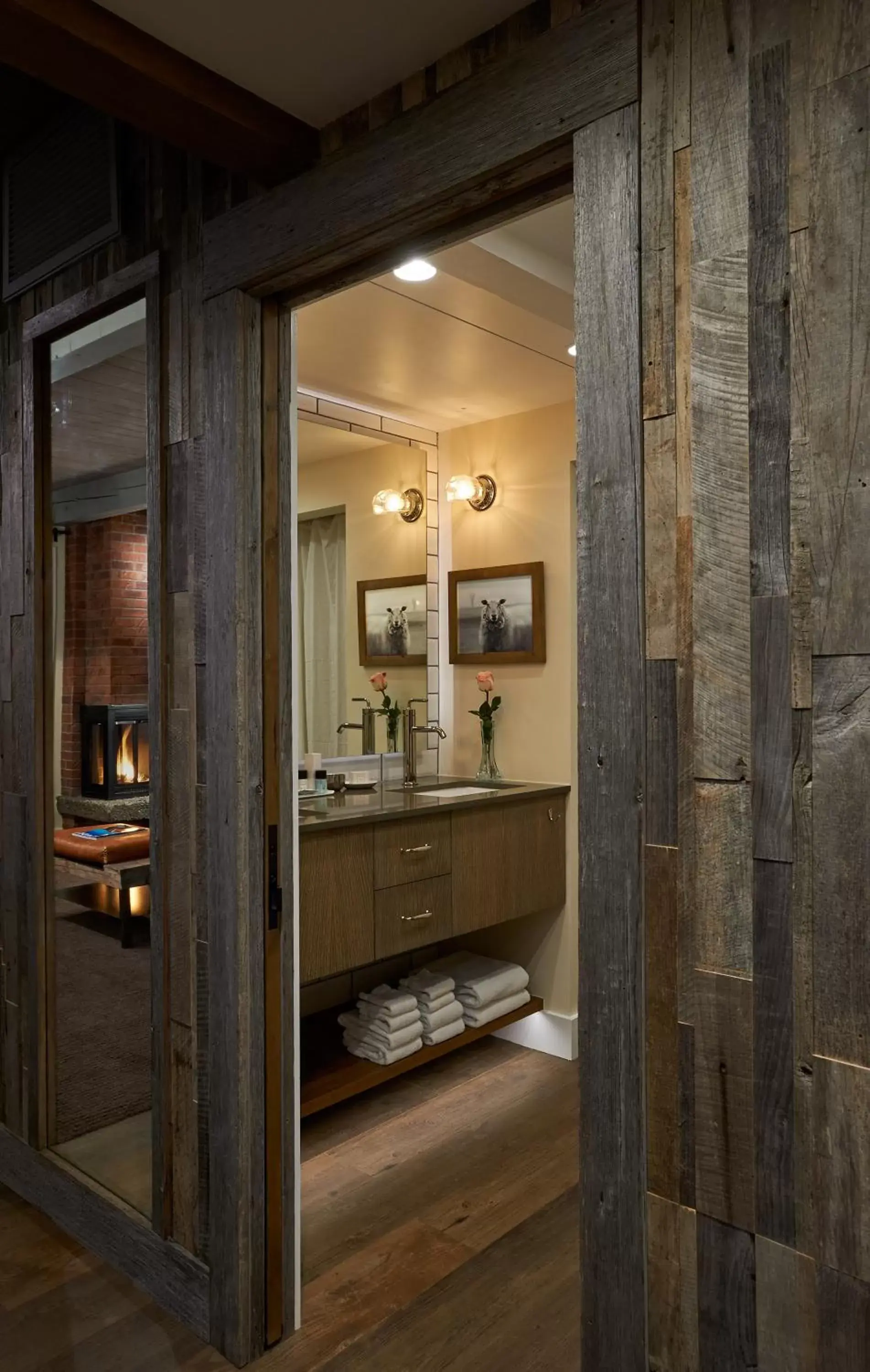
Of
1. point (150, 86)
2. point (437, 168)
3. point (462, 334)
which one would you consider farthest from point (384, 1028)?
point (150, 86)

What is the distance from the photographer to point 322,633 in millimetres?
3646

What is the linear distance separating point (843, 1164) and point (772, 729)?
A: 50 centimetres

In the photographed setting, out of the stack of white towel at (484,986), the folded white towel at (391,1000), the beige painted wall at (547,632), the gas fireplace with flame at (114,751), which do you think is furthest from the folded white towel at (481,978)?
the gas fireplace with flame at (114,751)

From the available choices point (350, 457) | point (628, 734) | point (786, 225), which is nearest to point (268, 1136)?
point (628, 734)

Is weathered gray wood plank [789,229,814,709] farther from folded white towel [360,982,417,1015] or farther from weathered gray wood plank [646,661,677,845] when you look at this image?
folded white towel [360,982,417,1015]

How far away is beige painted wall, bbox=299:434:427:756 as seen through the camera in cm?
369

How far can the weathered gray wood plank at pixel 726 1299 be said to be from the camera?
1148 mm

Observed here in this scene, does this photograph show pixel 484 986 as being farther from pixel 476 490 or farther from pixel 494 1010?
pixel 476 490

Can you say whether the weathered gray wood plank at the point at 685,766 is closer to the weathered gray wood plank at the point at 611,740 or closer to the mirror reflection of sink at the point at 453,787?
the weathered gray wood plank at the point at 611,740

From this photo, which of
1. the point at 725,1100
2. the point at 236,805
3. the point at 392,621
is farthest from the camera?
the point at 392,621

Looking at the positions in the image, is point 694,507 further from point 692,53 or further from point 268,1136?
point 268,1136

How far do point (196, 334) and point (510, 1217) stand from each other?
230 centimetres

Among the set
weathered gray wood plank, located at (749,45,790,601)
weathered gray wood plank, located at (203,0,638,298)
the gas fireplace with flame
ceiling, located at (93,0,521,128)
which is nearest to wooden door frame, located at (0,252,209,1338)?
the gas fireplace with flame

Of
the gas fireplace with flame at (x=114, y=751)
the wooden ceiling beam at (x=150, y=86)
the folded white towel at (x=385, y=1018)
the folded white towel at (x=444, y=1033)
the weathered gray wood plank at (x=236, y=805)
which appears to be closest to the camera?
the wooden ceiling beam at (x=150, y=86)
